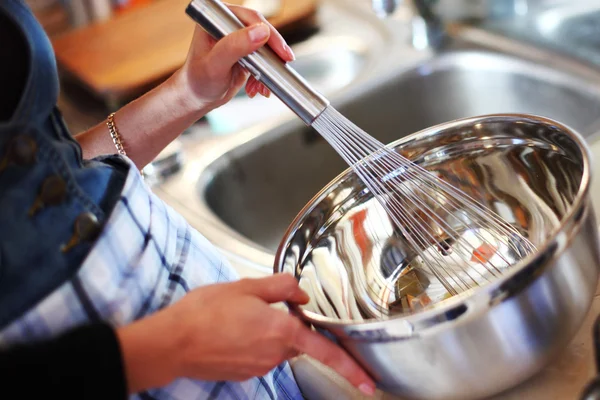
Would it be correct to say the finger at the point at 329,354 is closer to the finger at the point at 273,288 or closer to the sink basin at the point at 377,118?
the finger at the point at 273,288

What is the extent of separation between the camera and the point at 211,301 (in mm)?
373

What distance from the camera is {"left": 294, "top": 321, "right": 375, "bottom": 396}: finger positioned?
0.38 m

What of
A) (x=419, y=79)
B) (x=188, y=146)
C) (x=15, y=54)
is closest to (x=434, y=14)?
(x=419, y=79)

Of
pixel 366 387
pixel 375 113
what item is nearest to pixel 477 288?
pixel 366 387

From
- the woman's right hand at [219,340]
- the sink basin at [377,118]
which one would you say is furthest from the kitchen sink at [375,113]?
the woman's right hand at [219,340]

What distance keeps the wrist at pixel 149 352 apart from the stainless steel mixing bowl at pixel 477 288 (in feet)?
0.25

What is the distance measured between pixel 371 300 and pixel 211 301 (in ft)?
0.54

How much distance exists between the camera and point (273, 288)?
39cm

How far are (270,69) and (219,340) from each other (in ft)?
Answer: 0.68

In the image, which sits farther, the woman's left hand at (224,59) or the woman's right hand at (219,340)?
the woman's left hand at (224,59)

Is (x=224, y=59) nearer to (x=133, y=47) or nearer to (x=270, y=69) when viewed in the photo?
(x=270, y=69)

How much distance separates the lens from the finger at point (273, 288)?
1.26 feet

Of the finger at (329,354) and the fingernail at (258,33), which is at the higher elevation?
the fingernail at (258,33)

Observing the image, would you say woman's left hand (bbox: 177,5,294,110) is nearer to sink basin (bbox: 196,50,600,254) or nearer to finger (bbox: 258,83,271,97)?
finger (bbox: 258,83,271,97)
